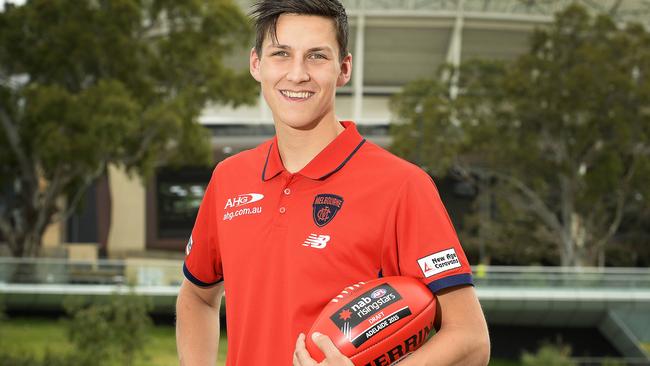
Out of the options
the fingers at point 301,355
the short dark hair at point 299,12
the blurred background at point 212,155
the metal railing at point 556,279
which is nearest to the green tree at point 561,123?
the blurred background at point 212,155

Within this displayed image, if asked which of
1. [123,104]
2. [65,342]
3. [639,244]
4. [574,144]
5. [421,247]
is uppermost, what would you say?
[421,247]

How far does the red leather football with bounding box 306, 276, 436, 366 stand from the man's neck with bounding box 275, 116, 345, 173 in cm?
50

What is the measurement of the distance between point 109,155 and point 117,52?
125 inches

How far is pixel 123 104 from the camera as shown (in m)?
28.2

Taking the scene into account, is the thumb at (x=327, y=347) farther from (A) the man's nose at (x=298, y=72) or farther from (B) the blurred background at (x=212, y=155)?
(B) the blurred background at (x=212, y=155)

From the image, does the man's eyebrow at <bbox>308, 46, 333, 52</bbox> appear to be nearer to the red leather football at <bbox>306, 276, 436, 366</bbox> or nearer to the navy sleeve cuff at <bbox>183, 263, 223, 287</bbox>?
the red leather football at <bbox>306, 276, 436, 366</bbox>

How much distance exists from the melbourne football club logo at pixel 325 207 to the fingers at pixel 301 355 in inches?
13.0

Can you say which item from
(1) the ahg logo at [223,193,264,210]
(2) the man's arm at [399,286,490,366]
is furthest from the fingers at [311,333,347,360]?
(1) the ahg logo at [223,193,264,210]

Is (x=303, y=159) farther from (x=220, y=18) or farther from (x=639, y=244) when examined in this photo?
(x=639, y=244)

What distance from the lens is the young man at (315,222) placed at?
8.04 ft

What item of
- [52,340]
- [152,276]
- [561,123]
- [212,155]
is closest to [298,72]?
[152,276]

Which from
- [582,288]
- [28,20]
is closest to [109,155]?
[28,20]

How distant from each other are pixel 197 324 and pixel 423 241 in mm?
933

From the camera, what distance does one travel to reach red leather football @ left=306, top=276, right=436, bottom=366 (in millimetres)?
2357
